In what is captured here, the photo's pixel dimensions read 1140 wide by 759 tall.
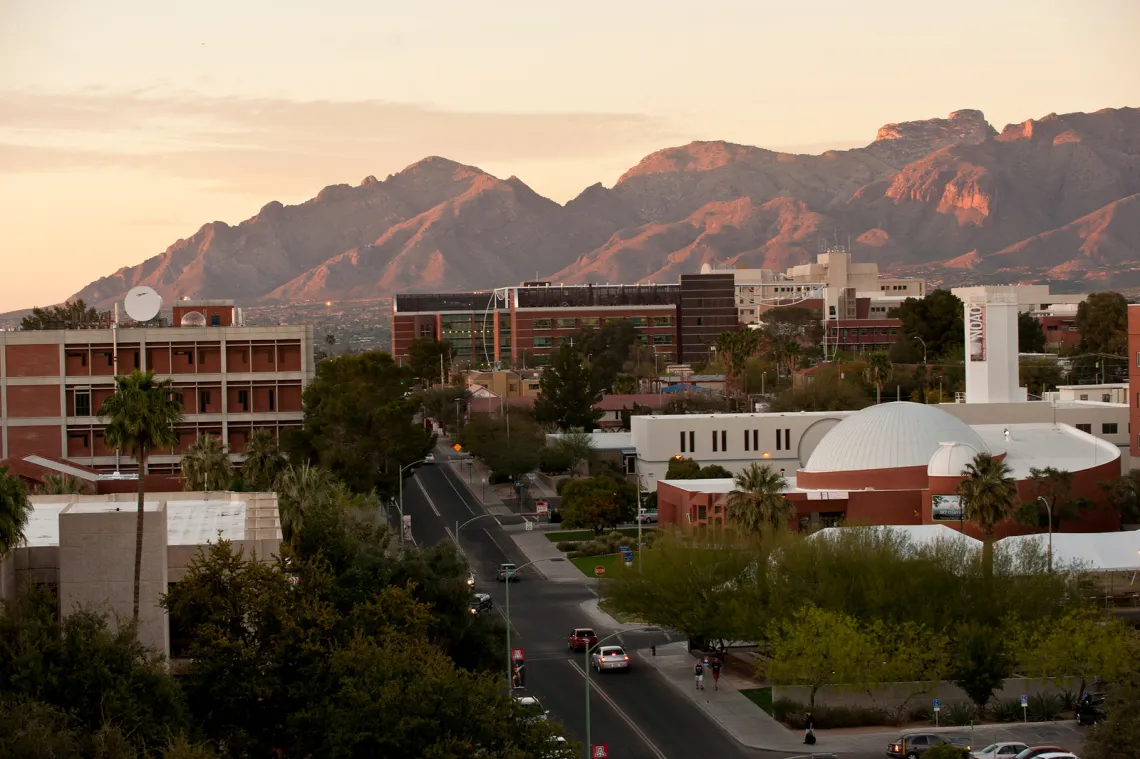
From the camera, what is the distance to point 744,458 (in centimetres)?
11244

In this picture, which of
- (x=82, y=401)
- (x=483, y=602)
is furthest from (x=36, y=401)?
(x=483, y=602)

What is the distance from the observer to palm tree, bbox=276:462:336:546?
58.7 m

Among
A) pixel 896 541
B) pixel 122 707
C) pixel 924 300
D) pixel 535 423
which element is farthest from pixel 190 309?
pixel 924 300

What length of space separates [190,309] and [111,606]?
7538 centimetres

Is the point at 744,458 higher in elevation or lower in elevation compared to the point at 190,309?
lower

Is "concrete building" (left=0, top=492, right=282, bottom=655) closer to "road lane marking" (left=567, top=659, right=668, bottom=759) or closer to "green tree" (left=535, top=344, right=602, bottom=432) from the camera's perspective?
"road lane marking" (left=567, top=659, right=668, bottom=759)

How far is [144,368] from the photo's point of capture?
92.3m

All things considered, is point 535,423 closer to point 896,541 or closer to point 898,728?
point 896,541

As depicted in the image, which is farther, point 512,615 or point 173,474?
point 173,474

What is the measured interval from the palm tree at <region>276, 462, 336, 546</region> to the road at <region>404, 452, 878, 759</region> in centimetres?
714

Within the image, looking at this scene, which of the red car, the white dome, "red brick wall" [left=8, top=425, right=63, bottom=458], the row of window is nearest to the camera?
the red car

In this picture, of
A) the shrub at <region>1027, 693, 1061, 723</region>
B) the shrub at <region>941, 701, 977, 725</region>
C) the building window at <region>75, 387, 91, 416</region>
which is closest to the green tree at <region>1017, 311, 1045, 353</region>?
the building window at <region>75, 387, 91, 416</region>

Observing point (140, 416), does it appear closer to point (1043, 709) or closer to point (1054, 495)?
point (1043, 709)

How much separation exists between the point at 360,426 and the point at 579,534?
15.8 m
